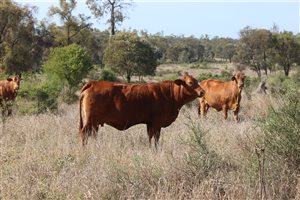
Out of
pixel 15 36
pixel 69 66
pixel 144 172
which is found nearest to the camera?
pixel 144 172

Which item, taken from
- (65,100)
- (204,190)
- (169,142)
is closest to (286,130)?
(204,190)

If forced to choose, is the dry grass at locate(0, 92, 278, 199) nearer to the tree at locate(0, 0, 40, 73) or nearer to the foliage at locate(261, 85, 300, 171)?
the foliage at locate(261, 85, 300, 171)

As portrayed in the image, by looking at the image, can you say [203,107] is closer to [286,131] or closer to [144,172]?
[286,131]

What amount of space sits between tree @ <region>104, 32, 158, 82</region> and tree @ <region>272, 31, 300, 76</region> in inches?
764

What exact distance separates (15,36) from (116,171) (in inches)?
1162

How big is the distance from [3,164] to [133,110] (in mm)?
2626

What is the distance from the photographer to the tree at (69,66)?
18.8 m

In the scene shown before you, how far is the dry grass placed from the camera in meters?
5.34

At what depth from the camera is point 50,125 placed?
10094mm

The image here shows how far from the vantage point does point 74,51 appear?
Result: 757 inches

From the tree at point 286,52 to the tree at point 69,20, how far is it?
1867cm

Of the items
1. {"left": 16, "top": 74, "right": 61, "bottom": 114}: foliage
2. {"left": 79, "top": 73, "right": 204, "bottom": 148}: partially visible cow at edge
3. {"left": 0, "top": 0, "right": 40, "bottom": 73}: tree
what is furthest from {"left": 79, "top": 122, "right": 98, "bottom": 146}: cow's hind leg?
{"left": 0, "top": 0, "right": 40, "bottom": 73}: tree

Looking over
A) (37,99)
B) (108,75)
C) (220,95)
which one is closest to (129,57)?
(108,75)

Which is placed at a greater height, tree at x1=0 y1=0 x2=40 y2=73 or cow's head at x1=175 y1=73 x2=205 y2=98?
tree at x1=0 y1=0 x2=40 y2=73
